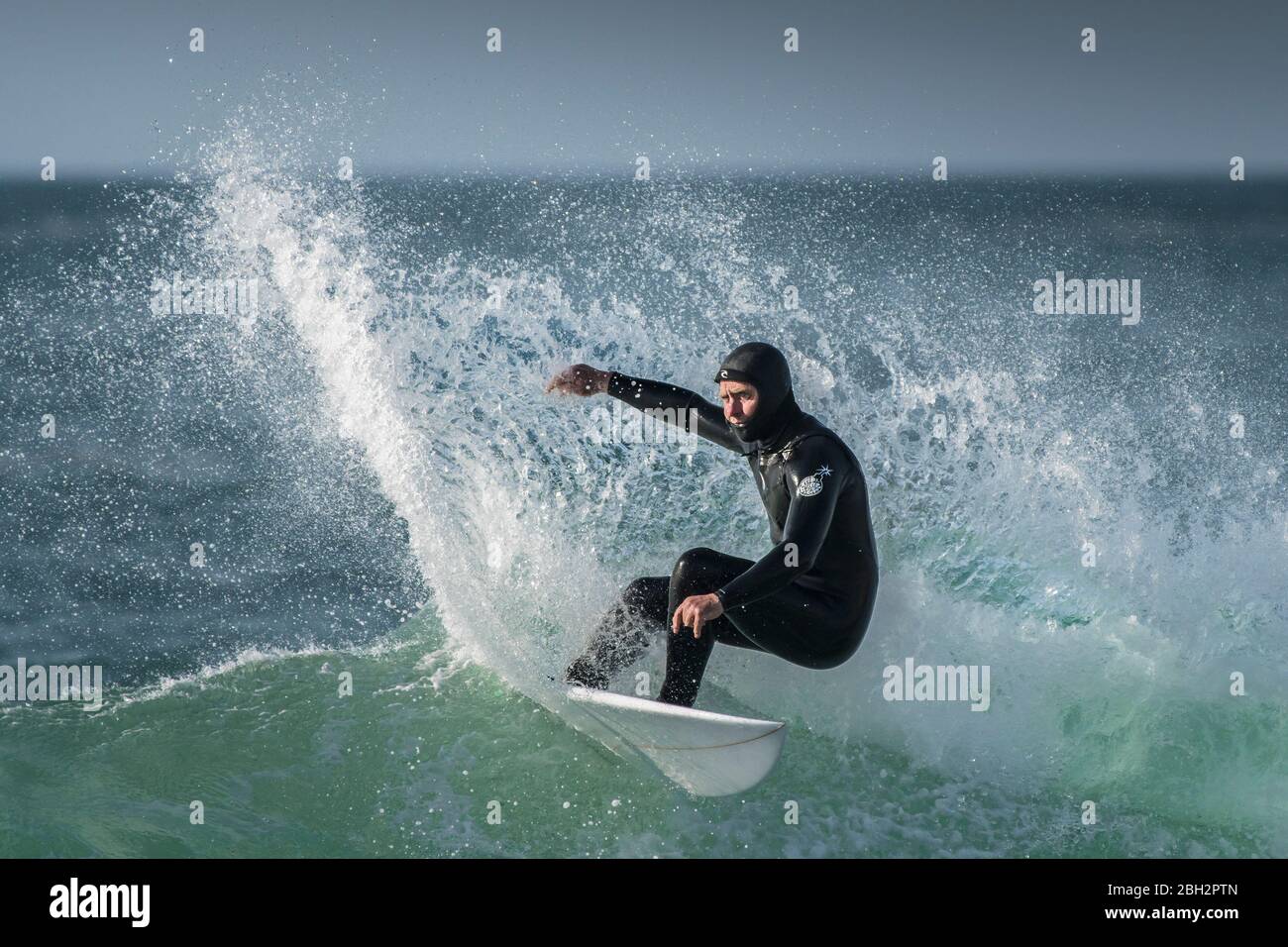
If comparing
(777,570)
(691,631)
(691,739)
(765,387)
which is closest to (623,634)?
(691,631)

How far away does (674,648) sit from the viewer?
19.7 feet

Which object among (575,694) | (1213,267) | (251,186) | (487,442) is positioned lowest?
(575,694)

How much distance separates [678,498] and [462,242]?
37511 mm

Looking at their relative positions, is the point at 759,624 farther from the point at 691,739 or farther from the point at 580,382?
the point at 580,382

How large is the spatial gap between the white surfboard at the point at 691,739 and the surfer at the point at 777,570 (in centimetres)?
12

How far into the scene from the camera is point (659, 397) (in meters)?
6.89

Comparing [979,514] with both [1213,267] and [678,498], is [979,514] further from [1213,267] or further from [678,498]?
[1213,267]

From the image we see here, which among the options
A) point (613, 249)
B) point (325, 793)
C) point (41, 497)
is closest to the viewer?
point (325, 793)

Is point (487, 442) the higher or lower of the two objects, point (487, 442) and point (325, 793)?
the higher

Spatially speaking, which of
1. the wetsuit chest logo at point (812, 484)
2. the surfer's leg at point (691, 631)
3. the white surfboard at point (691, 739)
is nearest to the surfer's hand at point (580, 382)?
the surfer's leg at point (691, 631)

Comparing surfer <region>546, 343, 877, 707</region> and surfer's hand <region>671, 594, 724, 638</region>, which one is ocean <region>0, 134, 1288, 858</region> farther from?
surfer's hand <region>671, 594, 724, 638</region>

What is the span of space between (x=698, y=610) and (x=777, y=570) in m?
0.45

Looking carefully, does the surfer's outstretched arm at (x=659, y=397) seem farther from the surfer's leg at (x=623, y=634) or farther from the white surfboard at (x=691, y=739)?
the white surfboard at (x=691, y=739)

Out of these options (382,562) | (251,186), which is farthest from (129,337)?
(251,186)
